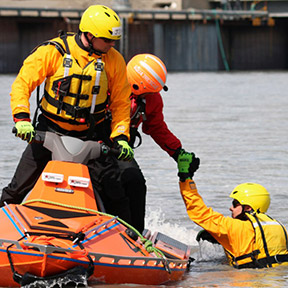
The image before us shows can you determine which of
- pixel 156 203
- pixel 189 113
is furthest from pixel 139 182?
pixel 189 113

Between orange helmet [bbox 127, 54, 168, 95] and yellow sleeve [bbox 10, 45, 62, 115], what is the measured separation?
3.24ft

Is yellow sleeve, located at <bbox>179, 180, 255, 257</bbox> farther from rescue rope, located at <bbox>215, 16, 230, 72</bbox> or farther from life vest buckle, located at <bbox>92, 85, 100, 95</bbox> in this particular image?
rescue rope, located at <bbox>215, 16, 230, 72</bbox>

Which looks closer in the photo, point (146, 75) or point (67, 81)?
point (67, 81)

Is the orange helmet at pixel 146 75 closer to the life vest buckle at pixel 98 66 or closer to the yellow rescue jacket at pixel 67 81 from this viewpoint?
the yellow rescue jacket at pixel 67 81

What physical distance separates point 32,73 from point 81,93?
0.33 meters

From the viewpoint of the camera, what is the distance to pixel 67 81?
5445 millimetres

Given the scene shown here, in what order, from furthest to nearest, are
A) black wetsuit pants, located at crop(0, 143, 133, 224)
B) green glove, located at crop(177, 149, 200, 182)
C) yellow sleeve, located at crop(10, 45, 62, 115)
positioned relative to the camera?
green glove, located at crop(177, 149, 200, 182) → black wetsuit pants, located at crop(0, 143, 133, 224) → yellow sleeve, located at crop(10, 45, 62, 115)

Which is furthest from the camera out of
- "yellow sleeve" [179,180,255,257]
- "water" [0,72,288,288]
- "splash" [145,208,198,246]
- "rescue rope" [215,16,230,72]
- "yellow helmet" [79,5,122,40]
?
"rescue rope" [215,16,230,72]

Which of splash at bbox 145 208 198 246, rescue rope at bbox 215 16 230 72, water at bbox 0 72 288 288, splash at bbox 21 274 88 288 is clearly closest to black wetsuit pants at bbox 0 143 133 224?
water at bbox 0 72 288 288

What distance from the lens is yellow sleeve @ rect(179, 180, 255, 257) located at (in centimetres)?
607

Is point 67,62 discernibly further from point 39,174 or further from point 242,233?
point 242,233

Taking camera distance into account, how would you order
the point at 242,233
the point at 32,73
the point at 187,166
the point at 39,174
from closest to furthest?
the point at 32,73 → the point at 39,174 → the point at 242,233 → the point at 187,166

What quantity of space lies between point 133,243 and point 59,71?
1.16 metres

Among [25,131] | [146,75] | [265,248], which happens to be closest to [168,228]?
[265,248]
